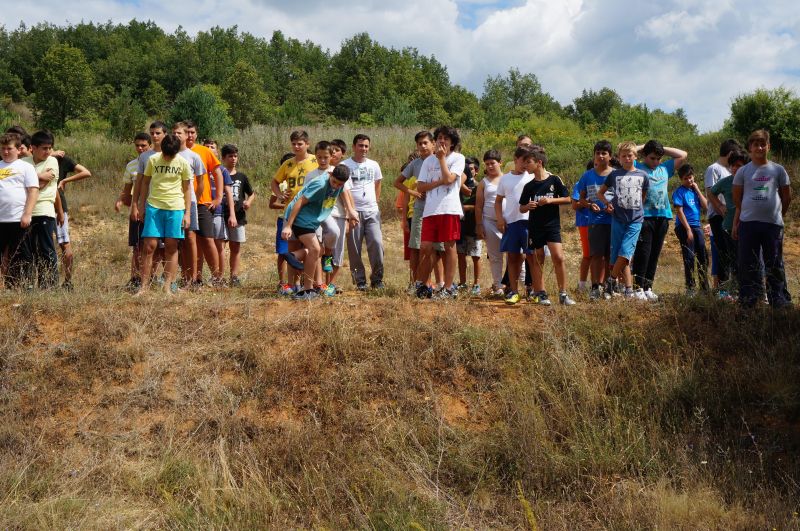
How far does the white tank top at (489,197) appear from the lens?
8.59 metres

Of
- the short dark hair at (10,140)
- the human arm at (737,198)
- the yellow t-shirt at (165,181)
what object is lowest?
the human arm at (737,198)

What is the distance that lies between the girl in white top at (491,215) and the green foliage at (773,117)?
13.4 meters

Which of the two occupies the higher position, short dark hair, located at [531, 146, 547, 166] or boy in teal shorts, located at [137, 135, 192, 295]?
short dark hair, located at [531, 146, 547, 166]

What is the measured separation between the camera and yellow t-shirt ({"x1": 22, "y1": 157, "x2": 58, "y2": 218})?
307 inches

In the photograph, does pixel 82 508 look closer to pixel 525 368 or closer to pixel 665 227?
pixel 525 368

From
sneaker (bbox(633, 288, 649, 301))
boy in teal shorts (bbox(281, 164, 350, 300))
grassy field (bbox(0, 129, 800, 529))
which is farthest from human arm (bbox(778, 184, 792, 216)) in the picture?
boy in teal shorts (bbox(281, 164, 350, 300))

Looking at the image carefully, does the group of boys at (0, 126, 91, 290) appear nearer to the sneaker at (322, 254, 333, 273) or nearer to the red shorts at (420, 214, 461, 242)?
the sneaker at (322, 254, 333, 273)

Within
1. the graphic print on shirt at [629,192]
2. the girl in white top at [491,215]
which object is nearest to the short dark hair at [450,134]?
the girl in white top at [491,215]

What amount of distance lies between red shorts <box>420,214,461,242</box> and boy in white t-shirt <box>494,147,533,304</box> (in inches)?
19.4

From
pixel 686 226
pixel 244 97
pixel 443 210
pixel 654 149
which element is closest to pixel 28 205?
pixel 443 210

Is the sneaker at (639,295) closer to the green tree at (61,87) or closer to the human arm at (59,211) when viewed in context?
the human arm at (59,211)

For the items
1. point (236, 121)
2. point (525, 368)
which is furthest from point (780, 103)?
point (236, 121)

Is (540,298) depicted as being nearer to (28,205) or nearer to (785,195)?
(785,195)

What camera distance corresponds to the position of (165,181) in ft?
25.6
